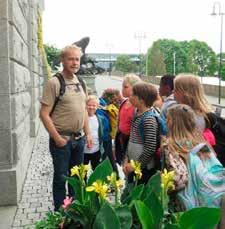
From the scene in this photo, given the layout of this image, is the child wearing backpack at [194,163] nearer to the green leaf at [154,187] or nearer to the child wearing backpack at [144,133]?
the child wearing backpack at [144,133]

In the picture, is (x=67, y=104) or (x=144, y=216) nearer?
(x=144, y=216)

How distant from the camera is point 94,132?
5.70 metres

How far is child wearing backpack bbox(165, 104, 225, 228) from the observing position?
295 centimetres

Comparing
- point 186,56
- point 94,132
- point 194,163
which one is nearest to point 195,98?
point 194,163

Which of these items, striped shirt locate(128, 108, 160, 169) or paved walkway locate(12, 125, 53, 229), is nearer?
striped shirt locate(128, 108, 160, 169)

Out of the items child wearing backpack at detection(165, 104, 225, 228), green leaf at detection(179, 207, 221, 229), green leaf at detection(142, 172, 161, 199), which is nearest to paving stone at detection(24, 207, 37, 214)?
child wearing backpack at detection(165, 104, 225, 228)

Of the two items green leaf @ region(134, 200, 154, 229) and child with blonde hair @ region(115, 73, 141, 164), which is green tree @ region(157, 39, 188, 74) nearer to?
child with blonde hair @ region(115, 73, 141, 164)

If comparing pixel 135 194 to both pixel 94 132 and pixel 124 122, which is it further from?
pixel 94 132

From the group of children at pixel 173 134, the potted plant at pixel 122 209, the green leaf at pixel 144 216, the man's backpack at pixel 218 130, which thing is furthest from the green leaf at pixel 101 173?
the man's backpack at pixel 218 130

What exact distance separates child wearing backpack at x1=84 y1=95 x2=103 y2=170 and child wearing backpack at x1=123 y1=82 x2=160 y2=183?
57.5 inches

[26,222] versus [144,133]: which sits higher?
Answer: [144,133]

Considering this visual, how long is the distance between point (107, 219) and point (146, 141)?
2265 mm

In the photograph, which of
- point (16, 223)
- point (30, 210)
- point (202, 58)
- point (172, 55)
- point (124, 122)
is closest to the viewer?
point (16, 223)

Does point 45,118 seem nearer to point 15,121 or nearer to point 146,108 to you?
point 146,108
